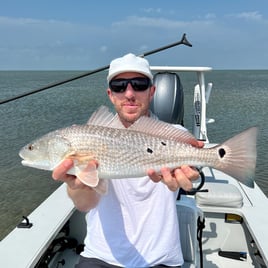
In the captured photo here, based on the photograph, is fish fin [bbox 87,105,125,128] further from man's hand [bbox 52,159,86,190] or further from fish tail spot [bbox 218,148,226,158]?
fish tail spot [bbox 218,148,226,158]

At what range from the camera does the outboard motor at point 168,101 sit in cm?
489

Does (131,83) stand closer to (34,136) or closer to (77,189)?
(77,189)

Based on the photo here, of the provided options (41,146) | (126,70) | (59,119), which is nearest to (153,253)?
(41,146)

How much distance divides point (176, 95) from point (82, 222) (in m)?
2.22

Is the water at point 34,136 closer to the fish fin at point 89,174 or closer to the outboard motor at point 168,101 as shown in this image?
the outboard motor at point 168,101

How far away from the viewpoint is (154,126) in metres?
2.31

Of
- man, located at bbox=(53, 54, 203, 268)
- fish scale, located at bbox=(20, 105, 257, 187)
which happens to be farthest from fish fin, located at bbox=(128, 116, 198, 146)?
man, located at bbox=(53, 54, 203, 268)

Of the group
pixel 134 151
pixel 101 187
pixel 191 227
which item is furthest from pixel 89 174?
pixel 191 227

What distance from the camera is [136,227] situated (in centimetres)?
258

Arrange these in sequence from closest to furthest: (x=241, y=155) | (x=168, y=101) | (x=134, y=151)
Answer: (x=241, y=155) → (x=134, y=151) → (x=168, y=101)

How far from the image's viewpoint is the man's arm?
2.14 meters

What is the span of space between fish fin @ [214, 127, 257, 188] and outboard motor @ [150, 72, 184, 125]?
276cm

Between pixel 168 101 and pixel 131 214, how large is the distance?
262 cm

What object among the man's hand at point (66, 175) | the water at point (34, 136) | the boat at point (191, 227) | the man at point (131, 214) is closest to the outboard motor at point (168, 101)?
the boat at point (191, 227)
